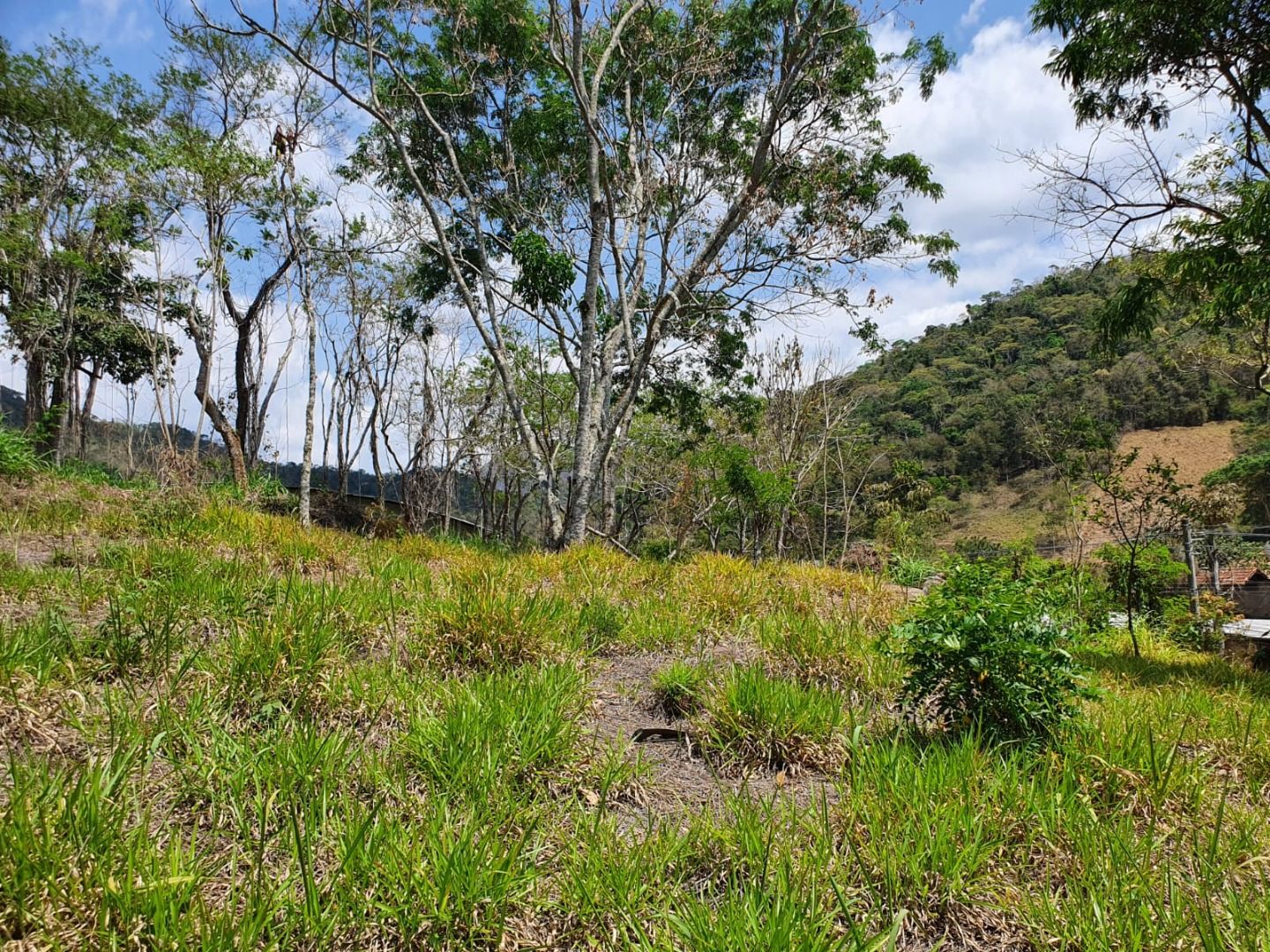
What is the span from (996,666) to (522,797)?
1.93 metres

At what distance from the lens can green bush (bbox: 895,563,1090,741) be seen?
93.4 inches

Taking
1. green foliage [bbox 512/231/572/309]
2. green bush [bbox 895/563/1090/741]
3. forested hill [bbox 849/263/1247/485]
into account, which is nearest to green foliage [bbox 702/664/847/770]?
green bush [bbox 895/563/1090/741]

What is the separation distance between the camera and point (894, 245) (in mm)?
10570

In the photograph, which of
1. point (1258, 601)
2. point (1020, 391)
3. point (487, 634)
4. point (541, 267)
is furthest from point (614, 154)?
point (1020, 391)

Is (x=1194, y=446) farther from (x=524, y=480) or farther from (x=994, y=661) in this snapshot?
Answer: (x=994, y=661)

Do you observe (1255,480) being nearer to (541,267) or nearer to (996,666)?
(541,267)

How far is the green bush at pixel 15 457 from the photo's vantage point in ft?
23.1

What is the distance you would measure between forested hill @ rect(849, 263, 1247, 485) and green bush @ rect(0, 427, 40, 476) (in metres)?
48.6

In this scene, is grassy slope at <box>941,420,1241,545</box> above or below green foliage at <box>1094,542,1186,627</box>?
above

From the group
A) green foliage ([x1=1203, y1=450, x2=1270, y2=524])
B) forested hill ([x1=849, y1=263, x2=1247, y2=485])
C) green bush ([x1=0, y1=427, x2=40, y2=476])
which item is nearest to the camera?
green bush ([x1=0, y1=427, x2=40, y2=476])

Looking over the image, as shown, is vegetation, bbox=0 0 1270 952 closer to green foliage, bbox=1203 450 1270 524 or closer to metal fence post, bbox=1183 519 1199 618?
metal fence post, bbox=1183 519 1199 618

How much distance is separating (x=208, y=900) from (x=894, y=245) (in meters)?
12.0

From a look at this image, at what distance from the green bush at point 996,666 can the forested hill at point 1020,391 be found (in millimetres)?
48558

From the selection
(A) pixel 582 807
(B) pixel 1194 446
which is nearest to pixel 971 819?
(A) pixel 582 807
